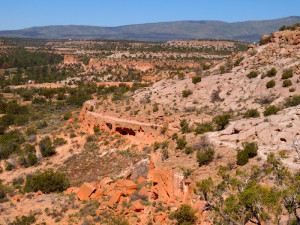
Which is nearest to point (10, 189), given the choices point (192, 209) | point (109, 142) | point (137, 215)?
point (109, 142)

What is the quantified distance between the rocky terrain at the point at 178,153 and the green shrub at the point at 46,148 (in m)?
0.10

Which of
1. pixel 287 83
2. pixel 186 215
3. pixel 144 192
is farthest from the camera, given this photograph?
pixel 287 83

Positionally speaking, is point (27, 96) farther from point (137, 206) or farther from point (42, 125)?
point (137, 206)

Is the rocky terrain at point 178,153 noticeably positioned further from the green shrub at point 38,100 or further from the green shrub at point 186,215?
the green shrub at point 38,100

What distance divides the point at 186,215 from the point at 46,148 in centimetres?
1893

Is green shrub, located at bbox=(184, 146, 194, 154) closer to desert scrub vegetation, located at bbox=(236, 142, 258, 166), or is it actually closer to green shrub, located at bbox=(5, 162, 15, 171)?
desert scrub vegetation, located at bbox=(236, 142, 258, 166)

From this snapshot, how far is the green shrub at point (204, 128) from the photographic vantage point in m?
18.8

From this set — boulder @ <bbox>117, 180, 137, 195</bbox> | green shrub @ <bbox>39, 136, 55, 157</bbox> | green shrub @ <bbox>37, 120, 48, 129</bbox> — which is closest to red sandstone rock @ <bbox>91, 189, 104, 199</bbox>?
boulder @ <bbox>117, 180, 137, 195</bbox>

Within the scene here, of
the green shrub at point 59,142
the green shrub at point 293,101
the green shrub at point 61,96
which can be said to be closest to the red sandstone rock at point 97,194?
the green shrub at point 59,142

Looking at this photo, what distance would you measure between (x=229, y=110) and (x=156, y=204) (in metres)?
12.6

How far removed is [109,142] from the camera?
26.1 meters

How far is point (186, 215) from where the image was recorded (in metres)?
11.0

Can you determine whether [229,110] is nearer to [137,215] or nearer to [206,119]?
[206,119]

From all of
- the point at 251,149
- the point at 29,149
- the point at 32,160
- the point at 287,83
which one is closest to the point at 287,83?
the point at 287,83
